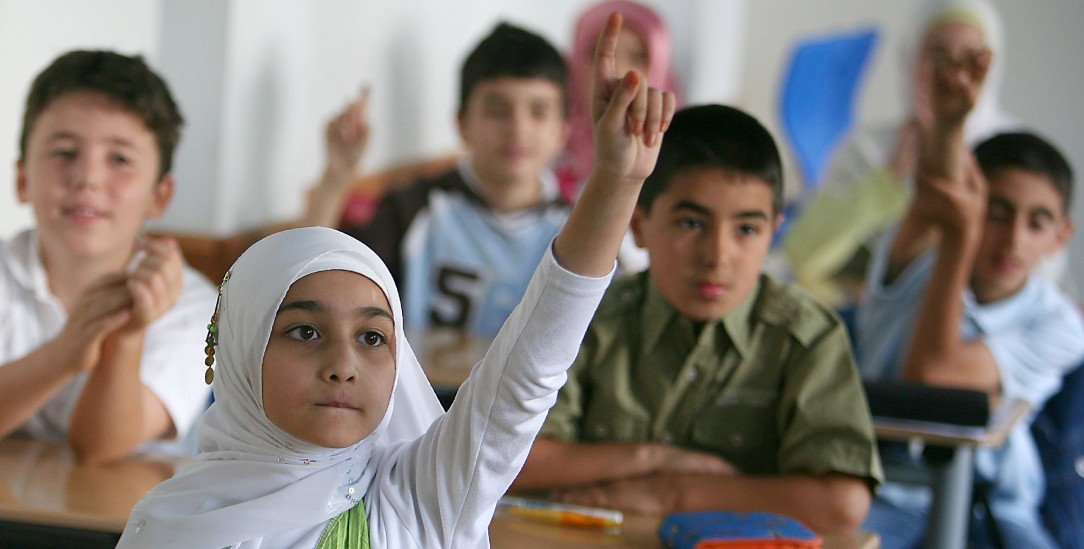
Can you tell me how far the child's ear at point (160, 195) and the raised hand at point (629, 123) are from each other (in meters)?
1.11

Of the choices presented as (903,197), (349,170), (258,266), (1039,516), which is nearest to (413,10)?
(349,170)

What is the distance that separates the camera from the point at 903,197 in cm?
338

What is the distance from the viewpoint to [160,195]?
199cm

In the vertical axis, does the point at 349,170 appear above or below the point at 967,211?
below

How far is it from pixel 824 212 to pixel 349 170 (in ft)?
4.39

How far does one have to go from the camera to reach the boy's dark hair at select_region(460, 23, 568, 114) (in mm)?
3137

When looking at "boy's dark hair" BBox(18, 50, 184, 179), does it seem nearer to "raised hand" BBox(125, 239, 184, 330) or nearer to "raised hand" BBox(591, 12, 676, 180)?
"raised hand" BBox(125, 239, 184, 330)

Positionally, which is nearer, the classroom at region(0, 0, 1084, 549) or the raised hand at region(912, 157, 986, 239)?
the classroom at region(0, 0, 1084, 549)

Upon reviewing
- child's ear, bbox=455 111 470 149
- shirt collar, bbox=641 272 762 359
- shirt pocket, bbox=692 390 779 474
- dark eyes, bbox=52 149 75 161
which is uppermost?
dark eyes, bbox=52 149 75 161

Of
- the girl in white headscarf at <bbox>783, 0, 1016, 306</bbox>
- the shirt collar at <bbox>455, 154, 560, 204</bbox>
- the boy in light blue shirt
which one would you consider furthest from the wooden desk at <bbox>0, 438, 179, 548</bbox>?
the girl in white headscarf at <bbox>783, 0, 1016, 306</bbox>

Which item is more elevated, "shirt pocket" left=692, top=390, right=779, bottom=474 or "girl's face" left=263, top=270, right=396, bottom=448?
"girl's face" left=263, top=270, right=396, bottom=448

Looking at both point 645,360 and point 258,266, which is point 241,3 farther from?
point 258,266

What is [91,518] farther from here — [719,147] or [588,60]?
[588,60]

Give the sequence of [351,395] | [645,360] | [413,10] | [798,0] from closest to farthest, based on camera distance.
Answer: [351,395] → [645,360] → [413,10] → [798,0]
